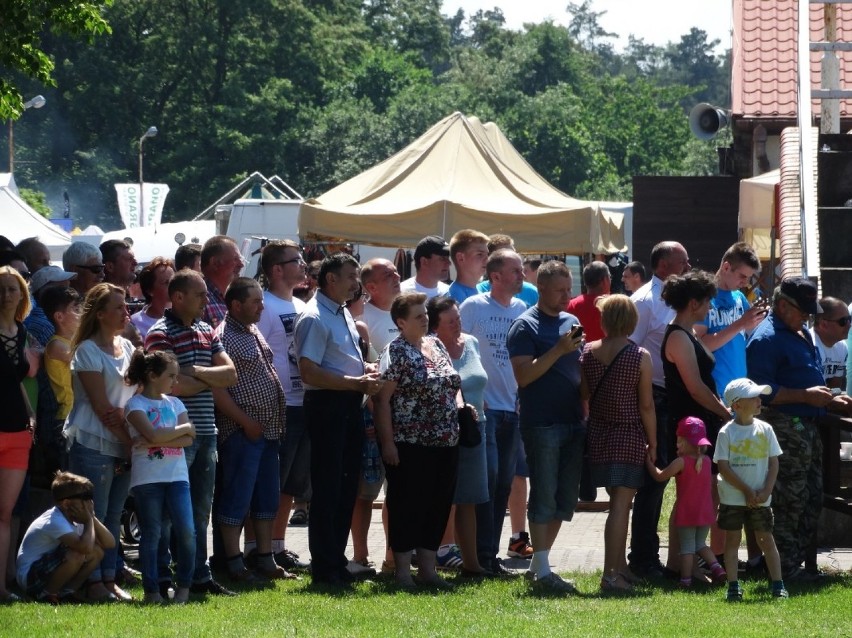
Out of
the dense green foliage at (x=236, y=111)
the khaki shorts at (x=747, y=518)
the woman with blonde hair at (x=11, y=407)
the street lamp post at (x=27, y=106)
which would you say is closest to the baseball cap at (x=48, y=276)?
the woman with blonde hair at (x=11, y=407)

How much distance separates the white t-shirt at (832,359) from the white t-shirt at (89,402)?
202 inches

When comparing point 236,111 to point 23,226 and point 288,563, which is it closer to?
point 23,226

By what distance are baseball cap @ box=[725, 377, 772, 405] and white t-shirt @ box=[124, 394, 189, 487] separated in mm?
3208

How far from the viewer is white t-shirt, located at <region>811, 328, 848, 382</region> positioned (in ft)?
34.1

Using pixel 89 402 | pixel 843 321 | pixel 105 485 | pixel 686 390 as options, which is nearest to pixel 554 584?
pixel 686 390

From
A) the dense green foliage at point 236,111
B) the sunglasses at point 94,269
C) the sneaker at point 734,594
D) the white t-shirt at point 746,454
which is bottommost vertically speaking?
the sneaker at point 734,594

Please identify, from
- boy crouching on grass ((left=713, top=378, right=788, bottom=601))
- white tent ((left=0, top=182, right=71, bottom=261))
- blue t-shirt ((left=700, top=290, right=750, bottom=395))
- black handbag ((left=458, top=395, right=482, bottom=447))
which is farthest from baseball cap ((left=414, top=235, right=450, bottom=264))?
white tent ((left=0, top=182, right=71, bottom=261))

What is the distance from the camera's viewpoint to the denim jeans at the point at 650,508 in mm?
9086

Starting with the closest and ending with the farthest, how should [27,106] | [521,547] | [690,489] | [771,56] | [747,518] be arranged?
1. [747,518]
2. [690,489]
3. [521,547]
4. [771,56]
5. [27,106]

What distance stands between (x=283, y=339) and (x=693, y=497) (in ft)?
9.27

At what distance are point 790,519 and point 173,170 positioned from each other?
66221 mm

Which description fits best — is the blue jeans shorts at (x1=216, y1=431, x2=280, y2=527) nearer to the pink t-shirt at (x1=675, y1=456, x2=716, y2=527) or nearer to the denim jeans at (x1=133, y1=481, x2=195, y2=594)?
the denim jeans at (x1=133, y1=481, x2=195, y2=594)

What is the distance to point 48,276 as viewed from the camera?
9031 mm

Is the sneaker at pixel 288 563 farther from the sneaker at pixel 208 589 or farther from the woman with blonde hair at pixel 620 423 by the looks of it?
the woman with blonde hair at pixel 620 423
